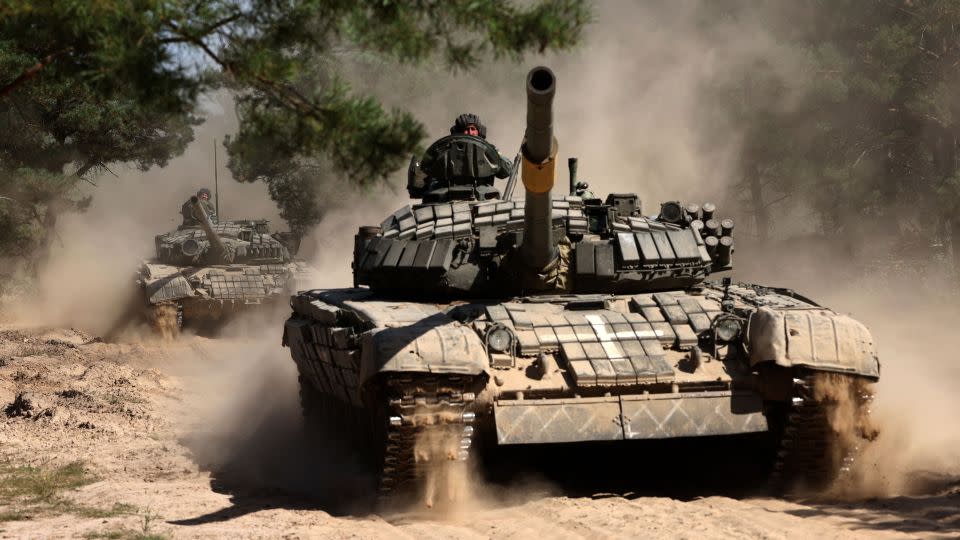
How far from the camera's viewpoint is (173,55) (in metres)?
7.56

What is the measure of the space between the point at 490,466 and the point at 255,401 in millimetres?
7263

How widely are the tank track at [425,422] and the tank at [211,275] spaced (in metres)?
16.0

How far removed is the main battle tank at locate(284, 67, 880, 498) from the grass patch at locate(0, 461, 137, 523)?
2336mm

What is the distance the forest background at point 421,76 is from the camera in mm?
7465

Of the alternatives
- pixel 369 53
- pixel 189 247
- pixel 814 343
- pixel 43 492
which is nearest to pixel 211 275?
pixel 189 247

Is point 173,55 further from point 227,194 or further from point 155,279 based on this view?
point 227,194

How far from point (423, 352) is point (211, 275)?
1700 cm

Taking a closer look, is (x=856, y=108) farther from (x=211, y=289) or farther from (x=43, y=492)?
(x=43, y=492)

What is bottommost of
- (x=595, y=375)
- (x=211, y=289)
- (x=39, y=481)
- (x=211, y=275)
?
(x=39, y=481)

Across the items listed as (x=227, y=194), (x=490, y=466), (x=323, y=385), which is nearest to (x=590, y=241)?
(x=490, y=466)

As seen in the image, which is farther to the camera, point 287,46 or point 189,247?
point 189,247

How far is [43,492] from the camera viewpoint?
1089 cm

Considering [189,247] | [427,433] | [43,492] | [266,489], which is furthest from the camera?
[189,247]

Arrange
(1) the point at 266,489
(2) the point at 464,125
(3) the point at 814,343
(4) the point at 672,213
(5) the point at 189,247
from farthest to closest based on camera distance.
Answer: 1. (5) the point at 189,247
2. (2) the point at 464,125
3. (4) the point at 672,213
4. (1) the point at 266,489
5. (3) the point at 814,343
